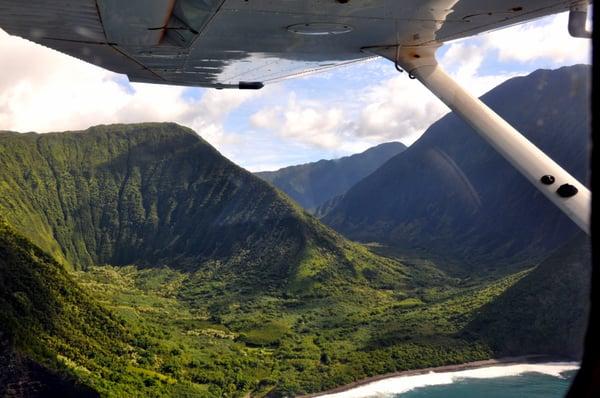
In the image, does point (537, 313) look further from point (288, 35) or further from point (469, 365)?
point (288, 35)

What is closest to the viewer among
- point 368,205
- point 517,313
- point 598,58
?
point 598,58

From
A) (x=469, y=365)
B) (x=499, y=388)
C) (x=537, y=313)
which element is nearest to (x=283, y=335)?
(x=469, y=365)

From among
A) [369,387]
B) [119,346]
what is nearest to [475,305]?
[369,387]

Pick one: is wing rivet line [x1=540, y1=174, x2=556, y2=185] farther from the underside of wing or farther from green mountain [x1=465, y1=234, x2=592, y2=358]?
green mountain [x1=465, y1=234, x2=592, y2=358]

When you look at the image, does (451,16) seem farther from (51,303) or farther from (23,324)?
(51,303)

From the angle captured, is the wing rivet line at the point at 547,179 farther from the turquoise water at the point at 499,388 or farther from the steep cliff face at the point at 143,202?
the steep cliff face at the point at 143,202
